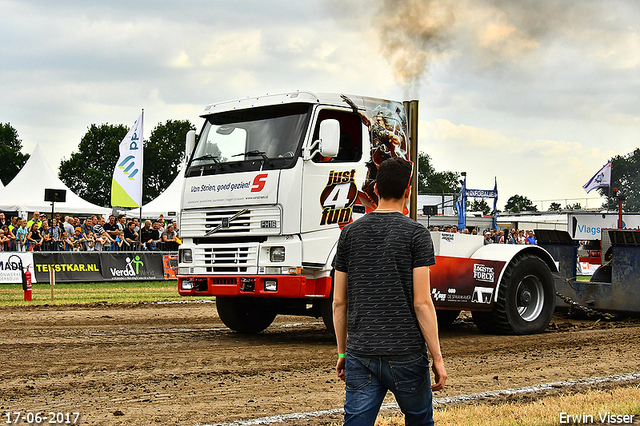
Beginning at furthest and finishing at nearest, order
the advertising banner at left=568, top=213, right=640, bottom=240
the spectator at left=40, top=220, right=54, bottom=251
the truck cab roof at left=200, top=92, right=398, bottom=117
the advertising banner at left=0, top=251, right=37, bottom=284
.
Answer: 1. the spectator at left=40, top=220, right=54, bottom=251
2. the advertising banner at left=0, top=251, right=37, bottom=284
3. the advertising banner at left=568, top=213, right=640, bottom=240
4. the truck cab roof at left=200, top=92, right=398, bottom=117

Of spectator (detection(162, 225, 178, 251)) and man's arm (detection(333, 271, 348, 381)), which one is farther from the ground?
spectator (detection(162, 225, 178, 251))

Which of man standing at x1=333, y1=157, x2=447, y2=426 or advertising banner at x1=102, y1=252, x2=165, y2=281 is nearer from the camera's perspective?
man standing at x1=333, y1=157, x2=447, y2=426

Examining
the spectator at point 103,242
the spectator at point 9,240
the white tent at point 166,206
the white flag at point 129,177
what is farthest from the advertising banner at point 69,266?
the white tent at point 166,206

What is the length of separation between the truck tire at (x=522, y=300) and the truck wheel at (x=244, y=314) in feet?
10.2

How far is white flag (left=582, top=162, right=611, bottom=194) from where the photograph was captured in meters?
34.9

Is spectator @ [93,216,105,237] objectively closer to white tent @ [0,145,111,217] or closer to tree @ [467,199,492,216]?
white tent @ [0,145,111,217]

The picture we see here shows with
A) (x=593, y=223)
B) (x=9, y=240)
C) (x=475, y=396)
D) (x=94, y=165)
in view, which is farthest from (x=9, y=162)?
(x=475, y=396)

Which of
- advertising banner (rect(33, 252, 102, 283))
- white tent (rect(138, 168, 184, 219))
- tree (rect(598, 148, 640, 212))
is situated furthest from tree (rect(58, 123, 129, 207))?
advertising banner (rect(33, 252, 102, 283))

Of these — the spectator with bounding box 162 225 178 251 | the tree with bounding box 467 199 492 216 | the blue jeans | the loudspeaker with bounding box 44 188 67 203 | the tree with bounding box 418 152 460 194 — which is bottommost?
the blue jeans

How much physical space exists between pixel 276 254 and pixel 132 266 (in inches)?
525

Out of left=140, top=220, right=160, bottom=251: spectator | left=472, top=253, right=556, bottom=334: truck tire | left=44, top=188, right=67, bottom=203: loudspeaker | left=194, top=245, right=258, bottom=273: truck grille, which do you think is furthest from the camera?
left=140, top=220, right=160, bottom=251: spectator

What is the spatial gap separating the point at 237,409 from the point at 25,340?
4874mm

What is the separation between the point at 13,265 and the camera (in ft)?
62.6

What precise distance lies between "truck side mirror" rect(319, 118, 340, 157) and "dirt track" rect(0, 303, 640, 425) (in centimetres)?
242
